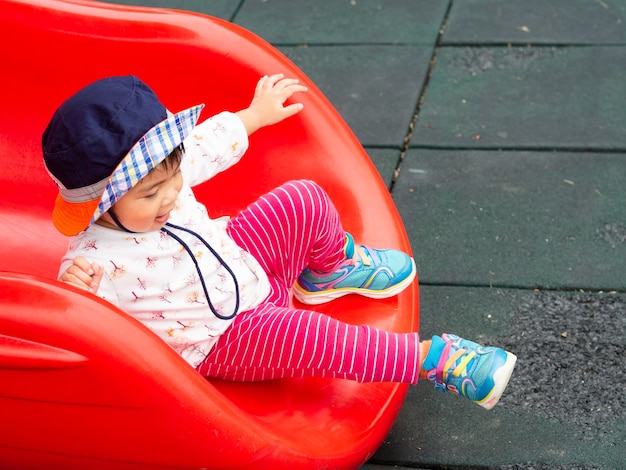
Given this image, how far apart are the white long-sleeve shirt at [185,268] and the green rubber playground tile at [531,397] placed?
44cm

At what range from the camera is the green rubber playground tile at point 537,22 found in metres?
3.09

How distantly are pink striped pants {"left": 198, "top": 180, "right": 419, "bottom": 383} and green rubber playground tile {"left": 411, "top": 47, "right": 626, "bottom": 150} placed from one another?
3.28 feet

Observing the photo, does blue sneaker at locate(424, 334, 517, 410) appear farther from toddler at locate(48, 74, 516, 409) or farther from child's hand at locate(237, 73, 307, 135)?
child's hand at locate(237, 73, 307, 135)

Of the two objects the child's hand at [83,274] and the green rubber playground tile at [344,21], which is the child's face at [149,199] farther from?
the green rubber playground tile at [344,21]

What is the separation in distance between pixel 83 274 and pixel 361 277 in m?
0.58

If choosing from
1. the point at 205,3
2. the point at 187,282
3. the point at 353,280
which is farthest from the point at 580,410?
the point at 205,3

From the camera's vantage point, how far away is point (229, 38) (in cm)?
208

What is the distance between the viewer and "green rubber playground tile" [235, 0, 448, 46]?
10.6 feet

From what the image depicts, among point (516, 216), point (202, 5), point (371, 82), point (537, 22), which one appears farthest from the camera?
point (202, 5)

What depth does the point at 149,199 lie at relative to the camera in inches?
57.2

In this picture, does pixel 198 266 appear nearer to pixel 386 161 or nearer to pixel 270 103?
pixel 270 103

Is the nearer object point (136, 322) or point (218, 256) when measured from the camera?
point (136, 322)

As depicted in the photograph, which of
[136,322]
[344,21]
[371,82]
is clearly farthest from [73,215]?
[344,21]

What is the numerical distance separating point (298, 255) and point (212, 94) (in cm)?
53
